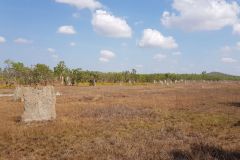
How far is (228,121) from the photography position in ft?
59.0

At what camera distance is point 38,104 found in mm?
19719

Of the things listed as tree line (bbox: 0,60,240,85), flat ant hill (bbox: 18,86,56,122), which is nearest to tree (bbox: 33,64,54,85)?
tree line (bbox: 0,60,240,85)

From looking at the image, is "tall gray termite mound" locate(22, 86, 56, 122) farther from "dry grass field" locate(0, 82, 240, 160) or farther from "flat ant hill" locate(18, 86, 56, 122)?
"dry grass field" locate(0, 82, 240, 160)

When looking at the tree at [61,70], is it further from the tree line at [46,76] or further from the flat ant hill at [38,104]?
the flat ant hill at [38,104]

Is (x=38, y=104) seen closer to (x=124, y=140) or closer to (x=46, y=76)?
(x=124, y=140)

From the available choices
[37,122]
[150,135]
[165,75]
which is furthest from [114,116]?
[165,75]

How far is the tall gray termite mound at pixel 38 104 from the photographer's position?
63.7ft

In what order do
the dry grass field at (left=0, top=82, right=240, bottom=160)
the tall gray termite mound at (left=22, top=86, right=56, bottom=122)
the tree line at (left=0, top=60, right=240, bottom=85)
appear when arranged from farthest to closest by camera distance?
1. the tree line at (left=0, top=60, right=240, bottom=85)
2. the tall gray termite mound at (left=22, top=86, right=56, bottom=122)
3. the dry grass field at (left=0, top=82, right=240, bottom=160)

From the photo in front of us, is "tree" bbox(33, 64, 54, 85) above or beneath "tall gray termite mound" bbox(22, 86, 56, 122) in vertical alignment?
above

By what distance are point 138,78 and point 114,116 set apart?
149581 mm

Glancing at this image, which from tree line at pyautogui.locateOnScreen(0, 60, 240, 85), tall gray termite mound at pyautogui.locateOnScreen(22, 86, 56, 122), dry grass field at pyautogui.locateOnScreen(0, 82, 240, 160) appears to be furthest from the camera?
tree line at pyautogui.locateOnScreen(0, 60, 240, 85)

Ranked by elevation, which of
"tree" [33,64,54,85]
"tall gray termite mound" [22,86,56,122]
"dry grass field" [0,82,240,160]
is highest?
"tree" [33,64,54,85]

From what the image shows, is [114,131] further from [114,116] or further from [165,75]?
[165,75]

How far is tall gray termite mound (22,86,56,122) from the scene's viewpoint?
19422 millimetres
